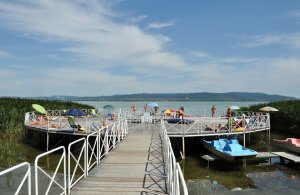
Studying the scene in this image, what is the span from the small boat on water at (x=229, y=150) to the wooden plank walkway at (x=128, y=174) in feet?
17.6

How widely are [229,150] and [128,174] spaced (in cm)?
1078

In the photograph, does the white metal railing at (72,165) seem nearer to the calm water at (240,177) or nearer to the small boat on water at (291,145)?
the calm water at (240,177)

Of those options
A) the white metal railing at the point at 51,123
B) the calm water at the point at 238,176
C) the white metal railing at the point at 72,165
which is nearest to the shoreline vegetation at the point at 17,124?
the white metal railing at the point at 51,123

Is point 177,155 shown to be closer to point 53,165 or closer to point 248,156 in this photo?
point 248,156

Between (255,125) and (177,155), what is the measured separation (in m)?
7.97

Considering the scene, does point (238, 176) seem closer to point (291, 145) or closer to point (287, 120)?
point (291, 145)

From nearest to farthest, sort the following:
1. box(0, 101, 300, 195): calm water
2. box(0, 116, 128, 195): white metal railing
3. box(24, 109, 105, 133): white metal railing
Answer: box(0, 116, 128, 195): white metal railing → box(0, 101, 300, 195): calm water → box(24, 109, 105, 133): white metal railing

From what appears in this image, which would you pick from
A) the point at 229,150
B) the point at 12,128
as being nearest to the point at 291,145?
the point at 229,150

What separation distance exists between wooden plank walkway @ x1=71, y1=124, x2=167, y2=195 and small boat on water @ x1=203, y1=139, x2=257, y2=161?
5.38 meters

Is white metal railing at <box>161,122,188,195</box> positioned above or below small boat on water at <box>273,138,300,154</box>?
above

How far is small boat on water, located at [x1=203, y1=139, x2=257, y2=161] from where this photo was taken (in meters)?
19.0

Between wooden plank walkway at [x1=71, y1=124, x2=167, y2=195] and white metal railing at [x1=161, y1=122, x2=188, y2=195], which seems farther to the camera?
wooden plank walkway at [x1=71, y1=124, x2=167, y2=195]

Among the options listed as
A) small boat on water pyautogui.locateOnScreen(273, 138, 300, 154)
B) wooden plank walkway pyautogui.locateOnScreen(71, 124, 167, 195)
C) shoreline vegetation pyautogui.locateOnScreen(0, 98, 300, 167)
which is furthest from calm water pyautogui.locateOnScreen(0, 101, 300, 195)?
wooden plank walkway pyautogui.locateOnScreen(71, 124, 167, 195)

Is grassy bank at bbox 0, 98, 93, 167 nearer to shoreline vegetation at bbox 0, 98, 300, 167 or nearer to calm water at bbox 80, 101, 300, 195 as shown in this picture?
shoreline vegetation at bbox 0, 98, 300, 167
